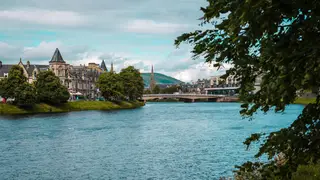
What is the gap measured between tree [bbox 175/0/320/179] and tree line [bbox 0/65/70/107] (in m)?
91.3

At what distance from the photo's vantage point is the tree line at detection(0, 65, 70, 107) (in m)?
96.1

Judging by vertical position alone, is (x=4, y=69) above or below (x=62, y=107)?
above

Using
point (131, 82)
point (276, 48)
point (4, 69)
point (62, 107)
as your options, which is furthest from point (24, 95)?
point (276, 48)

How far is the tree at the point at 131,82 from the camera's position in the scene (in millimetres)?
148262

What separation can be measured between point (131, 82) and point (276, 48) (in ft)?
478

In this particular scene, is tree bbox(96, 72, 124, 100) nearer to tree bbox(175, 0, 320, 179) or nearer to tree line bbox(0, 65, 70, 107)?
tree line bbox(0, 65, 70, 107)

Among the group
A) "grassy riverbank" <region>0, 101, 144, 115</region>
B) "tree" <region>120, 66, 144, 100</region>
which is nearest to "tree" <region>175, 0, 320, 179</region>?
"grassy riverbank" <region>0, 101, 144, 115</region>

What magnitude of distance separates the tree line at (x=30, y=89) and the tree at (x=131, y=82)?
123 feet

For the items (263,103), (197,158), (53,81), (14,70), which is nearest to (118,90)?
(53,81)

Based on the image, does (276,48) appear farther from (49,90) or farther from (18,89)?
(49,90)

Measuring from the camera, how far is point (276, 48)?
6.25 m

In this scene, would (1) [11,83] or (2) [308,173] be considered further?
(1) [11,83]

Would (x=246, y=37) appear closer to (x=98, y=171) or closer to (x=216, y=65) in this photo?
(x=216, y=65)

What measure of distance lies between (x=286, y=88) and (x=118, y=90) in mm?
132171
